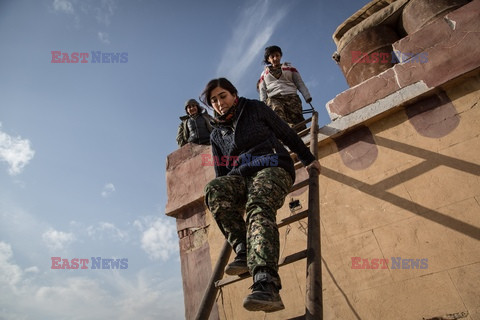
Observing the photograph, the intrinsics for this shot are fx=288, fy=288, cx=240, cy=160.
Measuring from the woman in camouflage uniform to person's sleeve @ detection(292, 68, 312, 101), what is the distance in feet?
7.44

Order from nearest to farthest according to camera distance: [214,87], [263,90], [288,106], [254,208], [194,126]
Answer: [254,208] → [214,87] → [288,106] → [263,90] → [194,126]

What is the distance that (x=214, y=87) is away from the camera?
1.91 metres

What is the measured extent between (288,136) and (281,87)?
2259 millimetres

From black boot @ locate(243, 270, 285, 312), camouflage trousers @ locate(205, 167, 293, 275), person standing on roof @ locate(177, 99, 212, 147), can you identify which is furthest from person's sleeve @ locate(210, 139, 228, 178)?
person standing on roof @ locate(177, 99, 212, 147)

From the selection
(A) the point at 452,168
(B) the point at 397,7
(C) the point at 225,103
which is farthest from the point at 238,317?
(B) the point at 397,7

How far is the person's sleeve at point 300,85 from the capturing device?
4.06 meters

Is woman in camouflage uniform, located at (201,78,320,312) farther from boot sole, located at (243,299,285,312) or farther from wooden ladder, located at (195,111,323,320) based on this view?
wooden ladder, located at (195,111,323,320)

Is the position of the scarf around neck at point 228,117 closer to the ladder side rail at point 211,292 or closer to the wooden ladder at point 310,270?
the wooden ladder at point 310,270

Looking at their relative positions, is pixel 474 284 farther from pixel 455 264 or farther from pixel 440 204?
pixel 440 204

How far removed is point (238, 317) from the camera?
8.96 feet

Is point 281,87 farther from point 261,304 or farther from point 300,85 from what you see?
point 261,304

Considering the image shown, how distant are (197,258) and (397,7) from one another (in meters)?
3.83

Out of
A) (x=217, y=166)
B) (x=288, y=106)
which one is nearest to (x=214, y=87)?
(x=217, y=166)

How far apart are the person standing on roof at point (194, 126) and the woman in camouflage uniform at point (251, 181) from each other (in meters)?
Answer: 1.88
